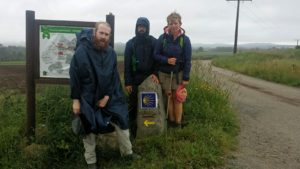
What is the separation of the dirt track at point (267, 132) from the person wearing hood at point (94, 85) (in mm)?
1716

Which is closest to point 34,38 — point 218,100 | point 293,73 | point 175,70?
point 175,70

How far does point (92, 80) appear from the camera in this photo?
474cm

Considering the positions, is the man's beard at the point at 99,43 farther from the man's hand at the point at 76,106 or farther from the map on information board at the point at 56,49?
the map on information board at the point at 56,49

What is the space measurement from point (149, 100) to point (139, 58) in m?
0.67

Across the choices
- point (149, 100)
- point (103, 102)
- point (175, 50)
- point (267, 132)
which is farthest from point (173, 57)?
point (267, 132)

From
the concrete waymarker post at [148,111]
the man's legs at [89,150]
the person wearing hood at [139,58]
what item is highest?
the person wearing hood at [139,58]

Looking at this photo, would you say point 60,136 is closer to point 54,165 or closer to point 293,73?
point 54,165

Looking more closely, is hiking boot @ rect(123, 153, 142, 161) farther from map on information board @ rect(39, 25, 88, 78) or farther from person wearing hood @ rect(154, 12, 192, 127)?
map on information board @ rect(39, 25, 88, 78)

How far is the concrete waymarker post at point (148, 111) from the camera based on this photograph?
5.96 meters

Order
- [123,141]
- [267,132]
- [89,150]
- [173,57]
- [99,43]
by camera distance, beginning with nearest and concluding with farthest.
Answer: [99,43], [89,150], [123,141], [173,57], [267,132]

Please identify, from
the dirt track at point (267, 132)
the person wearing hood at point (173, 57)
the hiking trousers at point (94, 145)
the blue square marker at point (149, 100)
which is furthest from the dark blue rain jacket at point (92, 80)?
the dirt track at point (267, 132)

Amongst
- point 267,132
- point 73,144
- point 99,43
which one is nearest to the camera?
point 99,43

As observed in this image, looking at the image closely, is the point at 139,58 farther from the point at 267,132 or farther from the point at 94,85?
the point at 267,132

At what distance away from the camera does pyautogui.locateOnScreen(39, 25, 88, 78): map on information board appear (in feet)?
19.1
